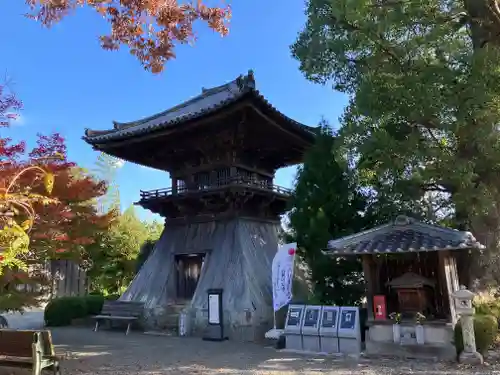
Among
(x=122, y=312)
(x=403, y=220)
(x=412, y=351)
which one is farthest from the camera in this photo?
(x=122, y=312)

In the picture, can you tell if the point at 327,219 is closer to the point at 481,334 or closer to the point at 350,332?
the point at 350,332

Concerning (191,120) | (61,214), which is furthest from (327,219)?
(61,214)

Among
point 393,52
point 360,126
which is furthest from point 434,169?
point 393,52

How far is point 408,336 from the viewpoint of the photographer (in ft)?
29.9

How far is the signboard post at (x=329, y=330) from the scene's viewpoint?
31.4 feet

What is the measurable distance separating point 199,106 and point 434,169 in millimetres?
11613

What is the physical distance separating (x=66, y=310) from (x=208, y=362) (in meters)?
11.0

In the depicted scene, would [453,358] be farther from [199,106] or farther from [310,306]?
[199,106]

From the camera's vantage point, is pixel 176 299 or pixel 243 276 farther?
pixel 176 299

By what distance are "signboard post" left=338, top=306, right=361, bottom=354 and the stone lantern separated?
2098mm

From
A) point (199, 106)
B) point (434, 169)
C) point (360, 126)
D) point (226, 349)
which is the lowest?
point (226, 349)

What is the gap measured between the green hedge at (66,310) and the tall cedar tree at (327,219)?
10.9 meters

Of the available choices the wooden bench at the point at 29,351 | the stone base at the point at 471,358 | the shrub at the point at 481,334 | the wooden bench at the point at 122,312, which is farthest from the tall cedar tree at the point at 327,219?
the wooden bench at the point at 29,351

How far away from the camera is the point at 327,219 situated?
38.6 feet
